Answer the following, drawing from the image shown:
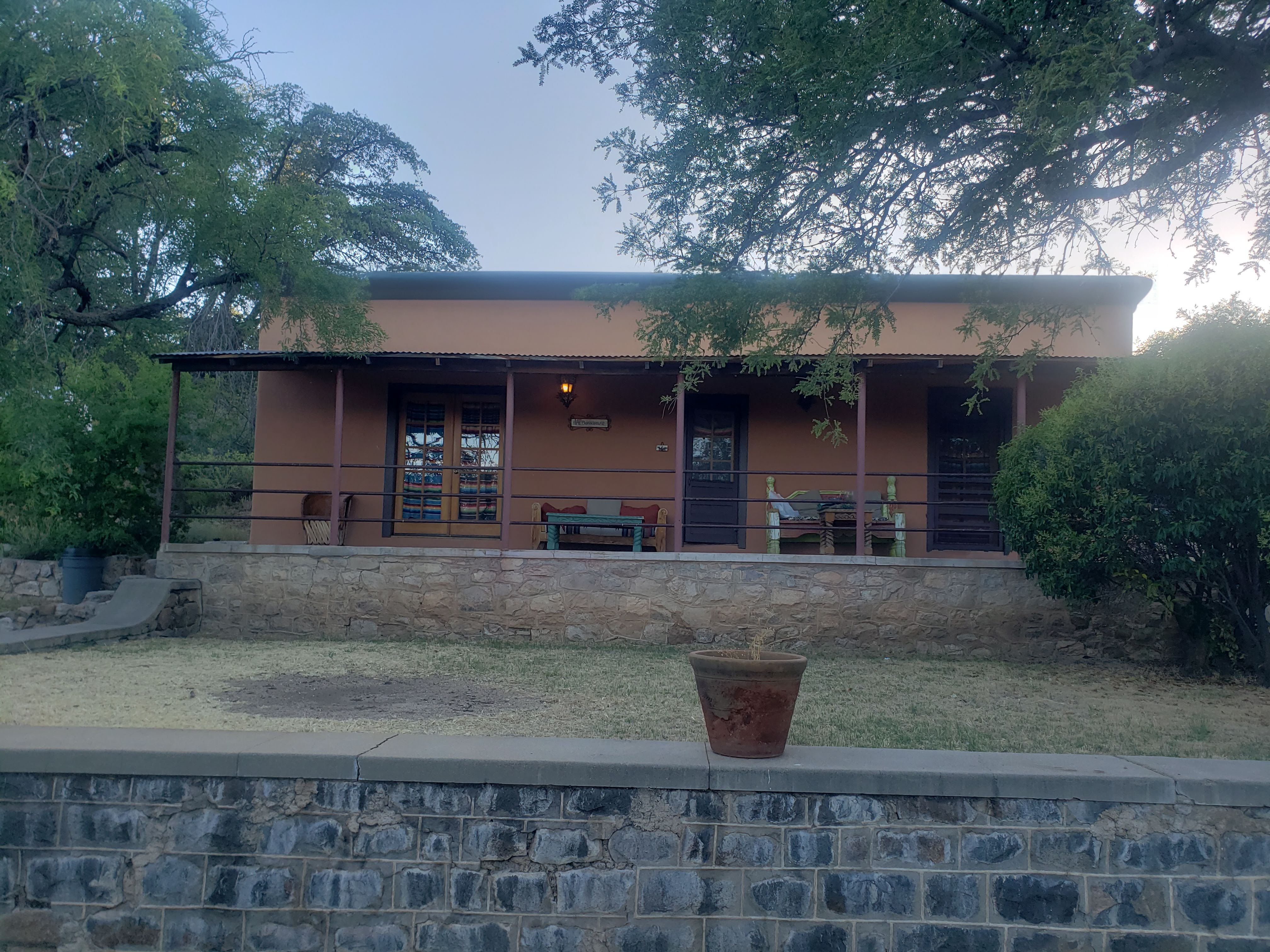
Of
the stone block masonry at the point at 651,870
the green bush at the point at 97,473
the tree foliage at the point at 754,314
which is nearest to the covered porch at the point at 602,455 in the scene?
the green bush at the point at 97,473

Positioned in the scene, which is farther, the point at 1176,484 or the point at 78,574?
the point at 78,574

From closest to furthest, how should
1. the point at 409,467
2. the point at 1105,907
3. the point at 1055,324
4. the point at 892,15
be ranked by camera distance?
1. the point at 1105,907
2. the point at 892,15
3. the point at 1055,324
4. the point at 409,467

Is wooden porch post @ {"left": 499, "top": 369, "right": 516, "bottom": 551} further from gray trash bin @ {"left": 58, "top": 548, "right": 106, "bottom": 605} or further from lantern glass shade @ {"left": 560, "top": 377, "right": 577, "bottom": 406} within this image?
gray trash bin @ {"left": 58, "top": 548, "right": 106, "bottom": 605}

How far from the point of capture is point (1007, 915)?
12.8ft

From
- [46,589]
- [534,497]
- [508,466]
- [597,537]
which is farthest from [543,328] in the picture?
[46,589]

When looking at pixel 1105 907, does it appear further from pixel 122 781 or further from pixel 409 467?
pixel 409 467

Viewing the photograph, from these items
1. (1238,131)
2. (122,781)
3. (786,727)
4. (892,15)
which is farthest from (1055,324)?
(122,781)

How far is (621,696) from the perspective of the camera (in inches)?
253

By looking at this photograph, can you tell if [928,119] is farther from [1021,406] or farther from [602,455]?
[602,455]

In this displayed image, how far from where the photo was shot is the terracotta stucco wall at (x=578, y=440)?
1095cm

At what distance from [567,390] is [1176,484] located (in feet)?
20.6

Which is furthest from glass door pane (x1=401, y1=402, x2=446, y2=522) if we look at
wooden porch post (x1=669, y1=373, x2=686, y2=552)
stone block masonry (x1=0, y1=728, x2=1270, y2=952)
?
stone block masonry (x1=0, y1=728, x2=1270, y2=952)

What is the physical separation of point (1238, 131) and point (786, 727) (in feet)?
17.0

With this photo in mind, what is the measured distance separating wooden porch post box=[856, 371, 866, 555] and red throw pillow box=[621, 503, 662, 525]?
235 centimetres
